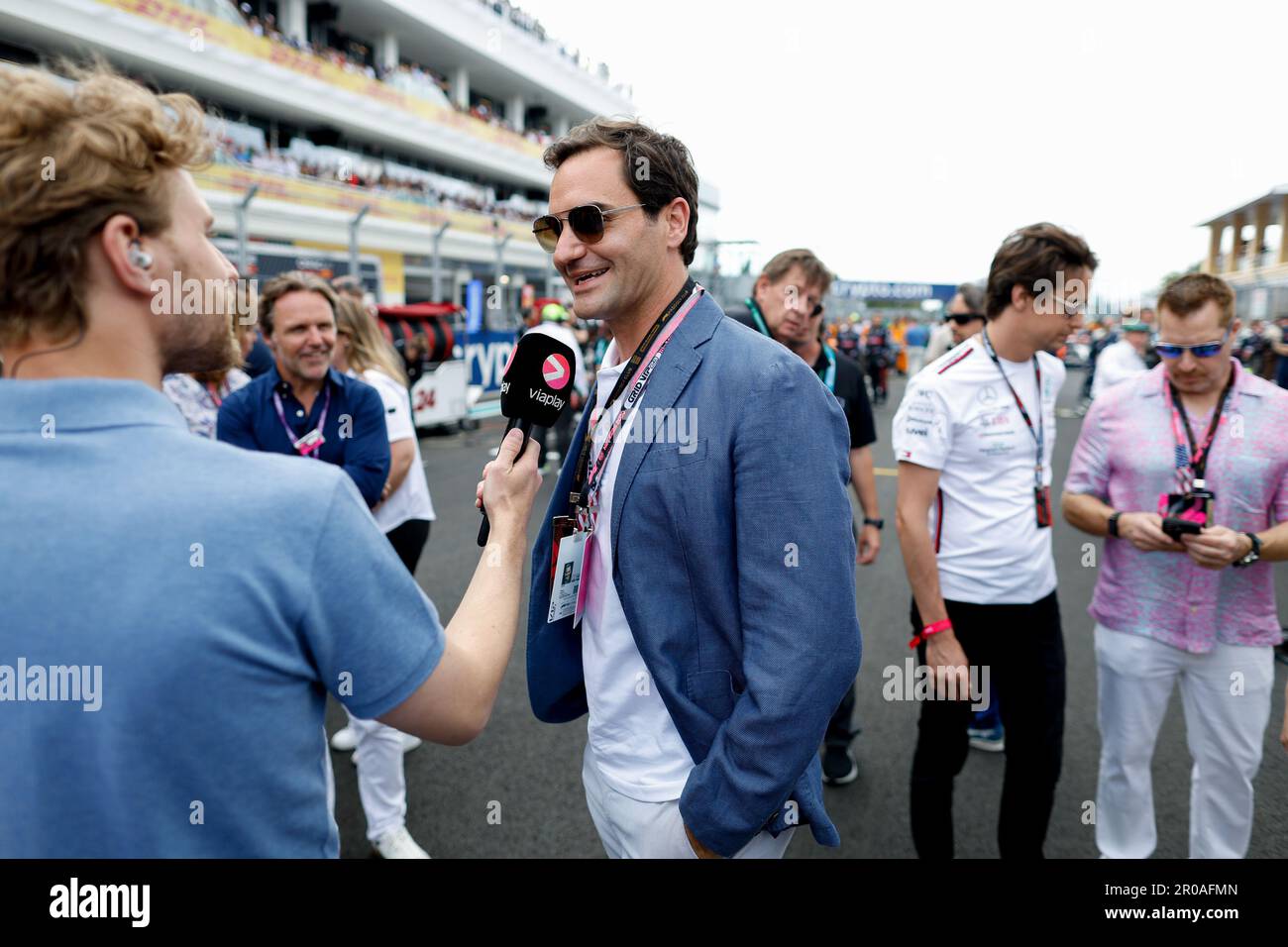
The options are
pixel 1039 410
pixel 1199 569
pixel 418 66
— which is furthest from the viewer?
pixel 418 66

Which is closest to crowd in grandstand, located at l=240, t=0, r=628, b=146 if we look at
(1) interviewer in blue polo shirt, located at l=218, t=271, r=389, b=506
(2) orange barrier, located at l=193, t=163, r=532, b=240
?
(2) orange barrier, located at l=193, t=163, r=532, b=240

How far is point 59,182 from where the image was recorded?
89 centimetres

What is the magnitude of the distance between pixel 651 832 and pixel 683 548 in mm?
575

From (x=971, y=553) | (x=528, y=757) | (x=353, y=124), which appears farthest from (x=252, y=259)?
(x=353, y=124)

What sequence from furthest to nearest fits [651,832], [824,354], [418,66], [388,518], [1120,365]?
[418,66], [1120,365], [824,354], [388,518], [651,832]

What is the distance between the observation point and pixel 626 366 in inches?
62.9

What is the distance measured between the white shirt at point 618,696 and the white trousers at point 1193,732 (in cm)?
184

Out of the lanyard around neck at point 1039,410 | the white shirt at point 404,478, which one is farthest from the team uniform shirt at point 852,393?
the white shirt at point 404,478

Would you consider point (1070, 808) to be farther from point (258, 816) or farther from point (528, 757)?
point (258, 816)

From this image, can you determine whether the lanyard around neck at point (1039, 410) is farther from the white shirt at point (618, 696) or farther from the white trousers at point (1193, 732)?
the white shirt at point (618, 696)

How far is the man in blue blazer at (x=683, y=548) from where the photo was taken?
135 cm

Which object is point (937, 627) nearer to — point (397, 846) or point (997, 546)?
point (997, 546)

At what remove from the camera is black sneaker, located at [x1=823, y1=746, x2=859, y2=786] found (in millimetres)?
3348

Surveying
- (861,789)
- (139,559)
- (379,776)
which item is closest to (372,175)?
(379,776)
